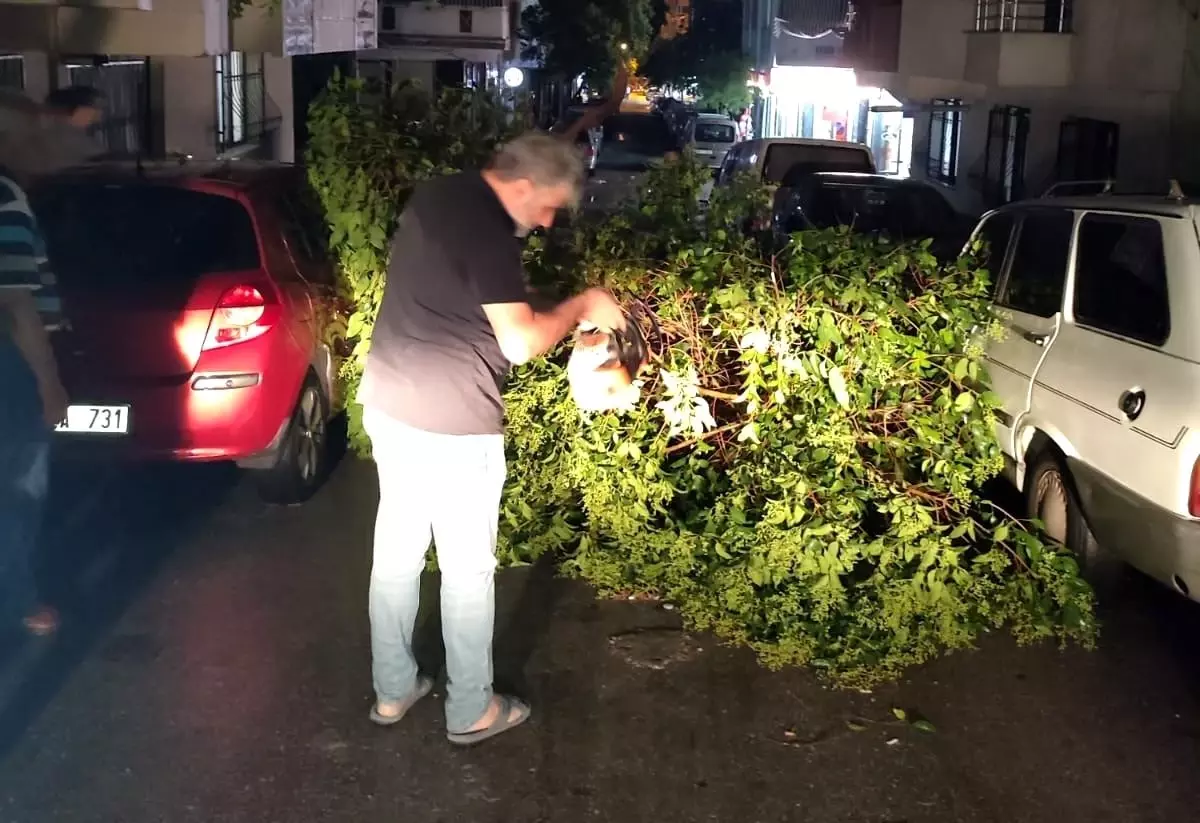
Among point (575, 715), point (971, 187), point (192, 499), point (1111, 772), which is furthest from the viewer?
point (971, 187)

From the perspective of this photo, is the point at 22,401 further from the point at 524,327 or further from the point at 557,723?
the point at 557,723

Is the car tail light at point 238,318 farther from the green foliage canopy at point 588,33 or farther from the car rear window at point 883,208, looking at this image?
the green foliage canopy at point 588,33

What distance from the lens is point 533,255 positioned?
626 cm

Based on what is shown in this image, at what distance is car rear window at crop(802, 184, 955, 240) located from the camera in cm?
1238

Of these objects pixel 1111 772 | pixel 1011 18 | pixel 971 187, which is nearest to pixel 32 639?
pixel 1111 772

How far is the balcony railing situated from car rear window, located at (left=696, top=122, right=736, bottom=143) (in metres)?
19.1

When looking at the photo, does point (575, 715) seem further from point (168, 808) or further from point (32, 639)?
point (32, 639)

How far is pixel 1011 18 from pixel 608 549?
1508 cm

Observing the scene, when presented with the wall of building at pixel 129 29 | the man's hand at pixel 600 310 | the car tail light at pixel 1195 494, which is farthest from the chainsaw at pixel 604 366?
the wall of building at pixel 129 29

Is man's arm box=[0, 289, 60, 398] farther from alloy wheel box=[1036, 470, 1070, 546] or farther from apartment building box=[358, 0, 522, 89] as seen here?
apartment building box=[358, 0, 522, 89]

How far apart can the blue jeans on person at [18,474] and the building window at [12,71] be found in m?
6.06

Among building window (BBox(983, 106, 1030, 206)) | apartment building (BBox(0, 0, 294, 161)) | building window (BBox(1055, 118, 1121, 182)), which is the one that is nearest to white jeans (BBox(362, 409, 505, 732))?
apartment building (BBox(0, 0, 294, 161))

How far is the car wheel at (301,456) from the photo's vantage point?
22.2ft

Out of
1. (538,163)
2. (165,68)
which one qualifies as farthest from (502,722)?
(165,68)
